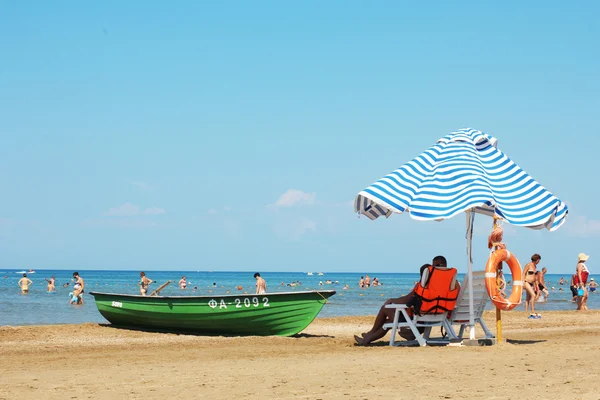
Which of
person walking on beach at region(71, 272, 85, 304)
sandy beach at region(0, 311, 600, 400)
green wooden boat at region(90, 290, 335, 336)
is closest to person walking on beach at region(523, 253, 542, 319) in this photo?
sandy beach at region(0, 311, 600, 400)

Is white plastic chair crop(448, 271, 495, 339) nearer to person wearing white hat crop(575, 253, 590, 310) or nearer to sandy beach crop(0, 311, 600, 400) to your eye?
sandy beach crop(0, 311, 600, 400)

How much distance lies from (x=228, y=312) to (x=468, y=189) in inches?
236

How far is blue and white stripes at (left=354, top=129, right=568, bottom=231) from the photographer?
1109cm

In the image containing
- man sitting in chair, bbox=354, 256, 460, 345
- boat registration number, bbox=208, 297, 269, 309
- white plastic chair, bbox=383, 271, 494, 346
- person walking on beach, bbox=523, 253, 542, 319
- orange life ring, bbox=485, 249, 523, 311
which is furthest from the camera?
person walking on beach, bbox=523, 253, 542, 319

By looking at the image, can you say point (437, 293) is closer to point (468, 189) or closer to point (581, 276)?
point (468, 189)

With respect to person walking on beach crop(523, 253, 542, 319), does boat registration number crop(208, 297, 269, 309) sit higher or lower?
lower

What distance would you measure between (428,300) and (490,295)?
0.95 m

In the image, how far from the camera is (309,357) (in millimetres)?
10617

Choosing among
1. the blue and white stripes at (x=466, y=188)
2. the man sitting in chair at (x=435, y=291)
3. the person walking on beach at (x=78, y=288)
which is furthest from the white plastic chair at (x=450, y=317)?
the person walking on beach at (x=78, y=288)

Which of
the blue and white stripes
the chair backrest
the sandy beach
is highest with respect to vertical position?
the blue and white stripes

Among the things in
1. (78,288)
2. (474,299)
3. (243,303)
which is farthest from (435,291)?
(78,288)

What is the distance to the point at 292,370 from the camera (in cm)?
906

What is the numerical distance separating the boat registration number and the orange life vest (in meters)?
3.85

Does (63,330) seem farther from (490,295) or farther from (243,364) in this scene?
(490,295)
